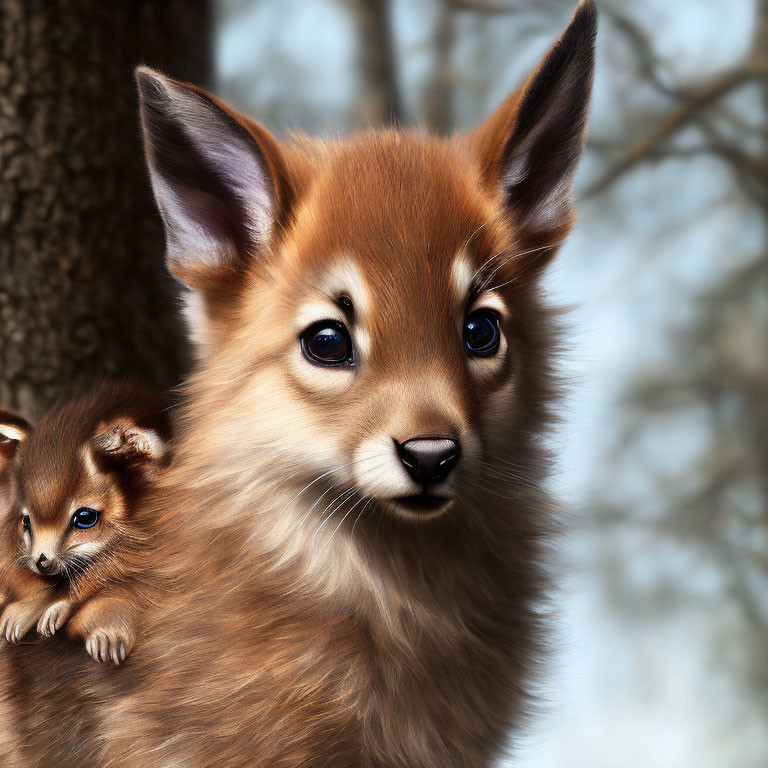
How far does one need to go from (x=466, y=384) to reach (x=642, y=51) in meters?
2.94

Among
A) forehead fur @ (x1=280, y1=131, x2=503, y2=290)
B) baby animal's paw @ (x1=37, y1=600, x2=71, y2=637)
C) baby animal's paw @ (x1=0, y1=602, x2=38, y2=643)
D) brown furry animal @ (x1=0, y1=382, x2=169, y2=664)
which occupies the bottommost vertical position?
baby animal's paw @ (x1=0, y1=602, x2=38, y2=643)

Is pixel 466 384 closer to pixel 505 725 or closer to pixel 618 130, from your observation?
pixel 505 725

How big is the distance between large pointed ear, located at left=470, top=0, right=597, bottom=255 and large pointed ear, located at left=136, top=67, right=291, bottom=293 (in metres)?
0.31

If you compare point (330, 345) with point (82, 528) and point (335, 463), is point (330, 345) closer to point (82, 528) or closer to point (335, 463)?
point (335, 463)

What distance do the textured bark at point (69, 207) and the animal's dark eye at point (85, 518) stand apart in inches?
24.7

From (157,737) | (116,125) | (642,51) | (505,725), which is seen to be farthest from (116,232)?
(642,51)

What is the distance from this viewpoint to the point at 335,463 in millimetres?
1101

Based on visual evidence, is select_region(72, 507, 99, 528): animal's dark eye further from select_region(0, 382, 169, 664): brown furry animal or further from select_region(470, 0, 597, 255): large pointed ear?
select_region(470, 0, 597, 255): large pointed ear

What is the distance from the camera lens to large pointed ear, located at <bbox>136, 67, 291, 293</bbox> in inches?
45.6

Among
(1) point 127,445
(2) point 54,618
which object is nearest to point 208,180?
(1) point 127,445

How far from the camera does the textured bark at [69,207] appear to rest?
176 cm

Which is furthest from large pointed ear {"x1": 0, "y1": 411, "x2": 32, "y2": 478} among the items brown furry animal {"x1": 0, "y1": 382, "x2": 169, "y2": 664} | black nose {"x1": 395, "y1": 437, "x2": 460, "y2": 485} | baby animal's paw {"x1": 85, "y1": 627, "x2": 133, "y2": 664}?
black nose {"x1": 395, "y1": 437, "x2": 460, "y2": 485}

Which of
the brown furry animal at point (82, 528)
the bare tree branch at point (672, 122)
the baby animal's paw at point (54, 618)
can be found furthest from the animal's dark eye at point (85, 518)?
the bare tree branch at point (672, 122)

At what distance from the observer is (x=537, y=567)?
135 centimetres
